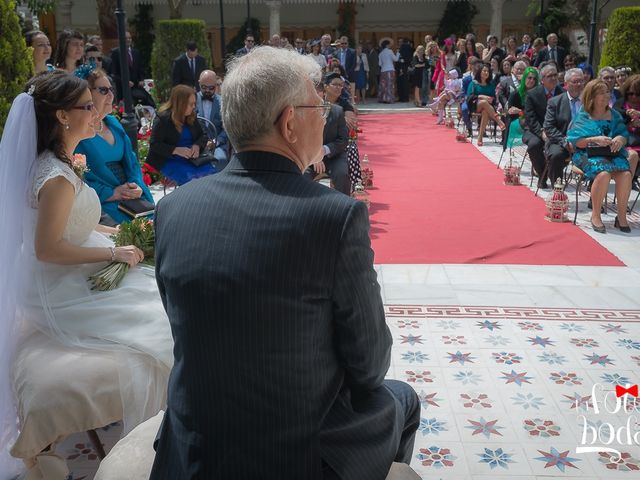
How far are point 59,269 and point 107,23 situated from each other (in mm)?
18707

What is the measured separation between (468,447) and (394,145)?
9.64 meters

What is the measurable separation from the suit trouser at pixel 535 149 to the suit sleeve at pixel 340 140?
2.80 metres

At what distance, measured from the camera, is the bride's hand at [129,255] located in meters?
3.09

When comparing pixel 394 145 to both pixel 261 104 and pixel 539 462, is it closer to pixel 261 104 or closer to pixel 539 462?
pixel 539 462

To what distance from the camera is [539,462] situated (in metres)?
3.15

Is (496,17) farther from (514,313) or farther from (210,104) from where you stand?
(514,313)

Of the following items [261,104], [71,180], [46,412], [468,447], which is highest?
[261,104]

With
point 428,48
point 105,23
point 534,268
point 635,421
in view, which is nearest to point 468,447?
point 635,421

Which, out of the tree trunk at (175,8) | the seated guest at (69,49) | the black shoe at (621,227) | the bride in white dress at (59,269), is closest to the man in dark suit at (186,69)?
the seated guest at (69,49)

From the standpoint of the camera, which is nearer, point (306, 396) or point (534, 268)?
point (306, 396)

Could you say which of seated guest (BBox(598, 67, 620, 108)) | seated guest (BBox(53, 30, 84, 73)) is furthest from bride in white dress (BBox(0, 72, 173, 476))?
seated guest (BBox(598, 67, 620, 108))

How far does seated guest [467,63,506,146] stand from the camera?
1236 centimetres

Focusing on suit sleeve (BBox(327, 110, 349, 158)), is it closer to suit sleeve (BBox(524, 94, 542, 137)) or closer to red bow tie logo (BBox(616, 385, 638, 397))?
suit sleeve (BBox(524, 94, 542, 137))

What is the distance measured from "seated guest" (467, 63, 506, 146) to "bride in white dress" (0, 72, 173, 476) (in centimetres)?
1021
